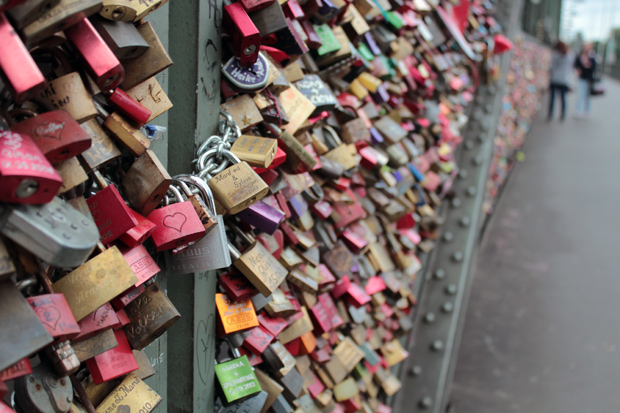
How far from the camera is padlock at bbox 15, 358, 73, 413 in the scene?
2.72 feet

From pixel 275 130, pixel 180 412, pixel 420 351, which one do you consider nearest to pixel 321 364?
pixel 180 412

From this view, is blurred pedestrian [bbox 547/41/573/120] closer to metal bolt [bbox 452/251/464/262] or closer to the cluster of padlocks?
metal bolt [bbox 452/251/464/262]

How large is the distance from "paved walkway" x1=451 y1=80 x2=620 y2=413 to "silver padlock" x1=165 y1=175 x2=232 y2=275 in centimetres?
292

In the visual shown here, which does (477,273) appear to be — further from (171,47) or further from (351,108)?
(171,47)

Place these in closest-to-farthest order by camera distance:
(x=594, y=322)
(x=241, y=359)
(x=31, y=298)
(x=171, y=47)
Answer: (x=31, y=298), (x=171, y=47), (x=241, y=359), (x=594, y=322)

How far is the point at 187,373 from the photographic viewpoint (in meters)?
1.34

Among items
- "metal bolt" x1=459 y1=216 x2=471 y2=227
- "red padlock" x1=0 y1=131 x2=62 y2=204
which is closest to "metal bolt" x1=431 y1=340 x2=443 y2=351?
"metal bolt" x1=459 y1=216 x2=471 y2=227

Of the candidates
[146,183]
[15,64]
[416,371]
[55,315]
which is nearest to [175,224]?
[146,183]

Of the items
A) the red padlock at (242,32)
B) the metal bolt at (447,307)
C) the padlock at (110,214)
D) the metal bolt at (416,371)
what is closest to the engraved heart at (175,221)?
the padlock at (110,214)

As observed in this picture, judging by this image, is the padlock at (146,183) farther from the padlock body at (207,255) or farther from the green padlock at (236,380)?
the green padlock at (236,380)

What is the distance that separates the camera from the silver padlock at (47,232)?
72 centimetres

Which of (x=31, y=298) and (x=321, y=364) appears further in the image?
(x=321, y=364)

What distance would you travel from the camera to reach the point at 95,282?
914mm

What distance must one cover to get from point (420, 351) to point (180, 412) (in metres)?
2.24
